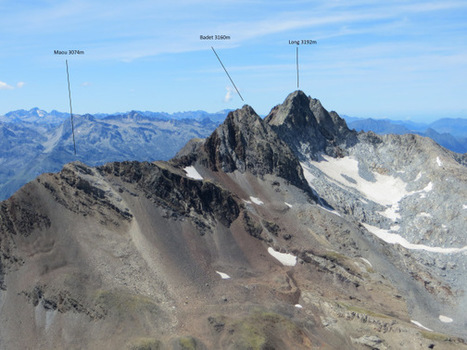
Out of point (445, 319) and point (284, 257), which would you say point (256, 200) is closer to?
point (284, 257)

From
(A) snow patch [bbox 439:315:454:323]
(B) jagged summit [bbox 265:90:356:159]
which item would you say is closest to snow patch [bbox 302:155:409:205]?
(B) jagged summit [bbox 265:90:356:159]

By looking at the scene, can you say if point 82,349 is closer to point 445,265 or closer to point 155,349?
point 155,349

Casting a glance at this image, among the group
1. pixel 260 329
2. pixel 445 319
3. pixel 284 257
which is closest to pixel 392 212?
pixel 445 319

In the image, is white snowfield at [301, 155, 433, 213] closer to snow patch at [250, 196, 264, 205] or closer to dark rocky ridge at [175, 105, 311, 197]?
dark rocky ridge at [175, 105, 311, 197]

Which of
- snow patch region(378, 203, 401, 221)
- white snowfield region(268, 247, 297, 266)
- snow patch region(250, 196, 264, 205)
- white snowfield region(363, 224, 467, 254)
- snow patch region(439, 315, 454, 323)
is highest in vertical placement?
snow patch region(250, 196, 264, 205)

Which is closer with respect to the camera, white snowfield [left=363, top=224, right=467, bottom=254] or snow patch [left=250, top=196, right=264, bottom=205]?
snow patch [left=250, top=196, right=264, bottom=205]

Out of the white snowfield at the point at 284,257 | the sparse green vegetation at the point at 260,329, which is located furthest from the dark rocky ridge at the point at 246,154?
the sparse green vegetation at the point at 260,329
